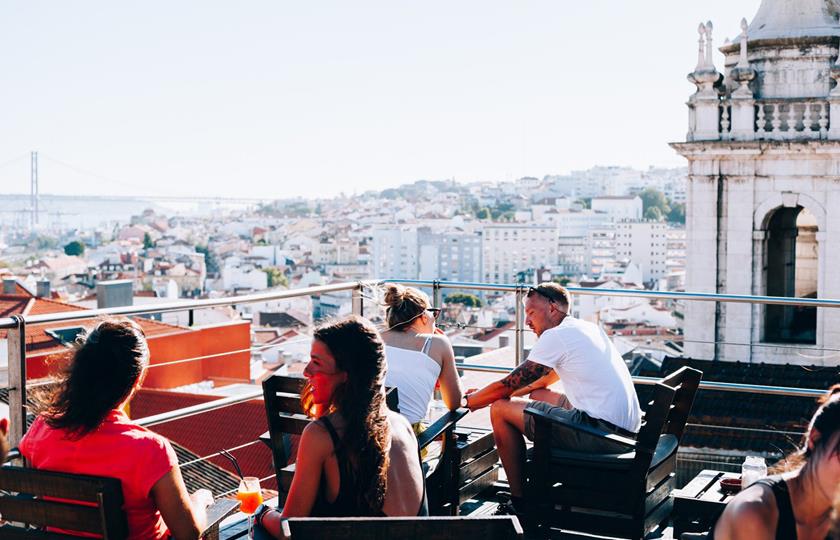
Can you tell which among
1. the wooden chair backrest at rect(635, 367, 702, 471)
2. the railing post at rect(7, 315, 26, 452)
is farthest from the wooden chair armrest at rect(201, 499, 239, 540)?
the wooden chair backrest at rect(635, 367, 702, 471)

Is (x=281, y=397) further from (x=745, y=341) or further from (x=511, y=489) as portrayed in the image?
(x=745, y=341)

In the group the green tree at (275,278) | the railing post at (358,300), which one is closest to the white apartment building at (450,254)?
the green tree at (275,278)

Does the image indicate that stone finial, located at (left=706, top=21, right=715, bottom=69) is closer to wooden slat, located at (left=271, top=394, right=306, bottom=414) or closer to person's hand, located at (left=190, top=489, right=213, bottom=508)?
wooden slat, located at (left=271, top=394, right=306, bottom=414)

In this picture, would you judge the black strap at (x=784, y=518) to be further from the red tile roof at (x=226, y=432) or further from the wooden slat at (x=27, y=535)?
the red tile roof at (x=226, y=432)

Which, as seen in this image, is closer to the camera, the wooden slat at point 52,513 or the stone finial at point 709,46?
the wooden slat at point 52,513

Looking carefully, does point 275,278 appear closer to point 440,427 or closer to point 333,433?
point 440,427

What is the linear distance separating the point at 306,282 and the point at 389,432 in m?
129

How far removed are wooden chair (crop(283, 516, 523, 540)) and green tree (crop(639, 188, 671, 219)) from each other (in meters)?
172

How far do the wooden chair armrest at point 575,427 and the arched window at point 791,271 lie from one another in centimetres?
1348

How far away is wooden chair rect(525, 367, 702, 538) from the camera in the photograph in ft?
13.1

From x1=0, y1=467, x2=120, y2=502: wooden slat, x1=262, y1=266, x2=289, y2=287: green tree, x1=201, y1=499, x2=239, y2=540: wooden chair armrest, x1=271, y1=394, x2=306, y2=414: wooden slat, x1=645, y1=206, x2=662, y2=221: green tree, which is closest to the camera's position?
x1=0, y1=467, x2=120, y2=502: wooden slat

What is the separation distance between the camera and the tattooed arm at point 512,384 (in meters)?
4.51

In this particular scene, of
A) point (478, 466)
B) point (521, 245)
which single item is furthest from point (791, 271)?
point (521, 245)

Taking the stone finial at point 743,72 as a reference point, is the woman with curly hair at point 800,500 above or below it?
below
